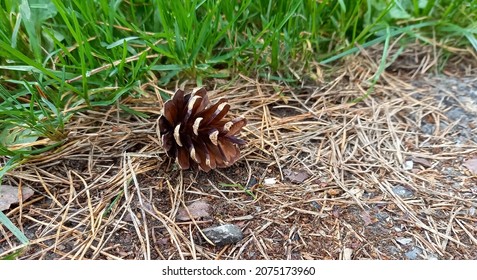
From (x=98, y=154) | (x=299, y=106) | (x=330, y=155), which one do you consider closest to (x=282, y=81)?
(x=299, y=106)

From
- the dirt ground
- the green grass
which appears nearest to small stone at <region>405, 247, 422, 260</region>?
the dirt ground

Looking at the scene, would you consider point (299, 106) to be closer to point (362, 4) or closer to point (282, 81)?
point (282, 81)

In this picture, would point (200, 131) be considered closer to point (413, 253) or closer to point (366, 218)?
point (366, 218)

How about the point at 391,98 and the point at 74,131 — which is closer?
the point at 74,131

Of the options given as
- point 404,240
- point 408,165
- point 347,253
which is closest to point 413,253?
point 404,240

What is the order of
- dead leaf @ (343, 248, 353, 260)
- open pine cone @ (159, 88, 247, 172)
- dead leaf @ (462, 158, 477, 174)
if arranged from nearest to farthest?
1. dead leaf @ (343, 248, 353, 260)
2. open pine cone @ (159, 88, 247, 172)
3. dead leaf @ (462, 158, 477, 174)

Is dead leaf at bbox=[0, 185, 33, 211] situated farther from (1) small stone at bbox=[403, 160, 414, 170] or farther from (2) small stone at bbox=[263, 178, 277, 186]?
(1) small stone at bbox=[403, 160, 414, 170]
